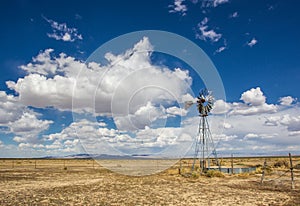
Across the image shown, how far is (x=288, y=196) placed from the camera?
15188mm

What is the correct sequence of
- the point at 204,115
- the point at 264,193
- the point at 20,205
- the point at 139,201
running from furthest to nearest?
the point at 204,115 < the point at 264,193 < the point at 139,201 < the point at 20,205

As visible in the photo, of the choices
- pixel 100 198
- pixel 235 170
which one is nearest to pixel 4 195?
pixel 100 198

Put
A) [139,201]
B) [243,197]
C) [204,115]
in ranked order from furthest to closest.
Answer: [204,115], [243,197], [139,201]

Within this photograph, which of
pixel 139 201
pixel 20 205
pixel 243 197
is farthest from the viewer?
pixel 243 197

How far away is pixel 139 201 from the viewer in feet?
46.5

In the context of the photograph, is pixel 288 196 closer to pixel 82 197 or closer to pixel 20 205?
pixel 82 197

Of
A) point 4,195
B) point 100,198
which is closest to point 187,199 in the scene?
point 100,198

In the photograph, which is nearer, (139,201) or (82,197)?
(139,201)

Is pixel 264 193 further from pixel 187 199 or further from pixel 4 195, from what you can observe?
pixel 4 195

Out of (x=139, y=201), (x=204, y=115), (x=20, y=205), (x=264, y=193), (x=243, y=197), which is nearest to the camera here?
(x=20, y=205)

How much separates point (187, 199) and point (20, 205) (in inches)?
318

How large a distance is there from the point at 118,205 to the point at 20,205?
452 cm

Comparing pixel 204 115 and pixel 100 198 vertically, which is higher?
pixel 204 115

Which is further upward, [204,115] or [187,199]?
[204,115]
